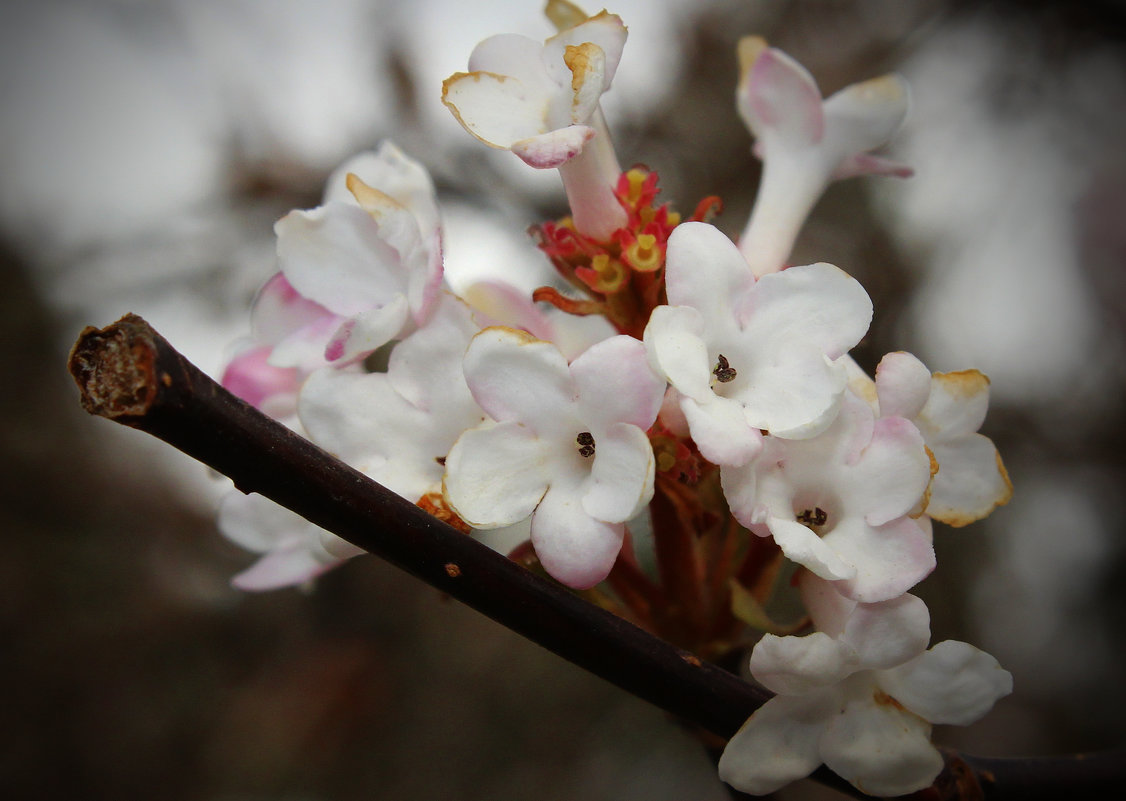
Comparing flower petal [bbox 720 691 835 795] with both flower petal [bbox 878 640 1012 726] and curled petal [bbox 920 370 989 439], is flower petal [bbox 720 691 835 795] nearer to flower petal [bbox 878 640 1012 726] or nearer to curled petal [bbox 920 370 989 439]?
flower petal [bbox 878 640 1012 726]

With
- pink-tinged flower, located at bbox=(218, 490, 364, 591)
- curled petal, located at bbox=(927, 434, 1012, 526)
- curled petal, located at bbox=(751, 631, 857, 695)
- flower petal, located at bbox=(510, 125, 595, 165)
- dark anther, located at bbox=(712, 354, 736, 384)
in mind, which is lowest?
pink-tinged flower, located at bbox=(218, 490, 364, 591)

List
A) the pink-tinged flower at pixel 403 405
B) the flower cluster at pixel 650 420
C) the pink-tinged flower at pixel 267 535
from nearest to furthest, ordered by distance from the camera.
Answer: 1. the flower cluster at pixel 650 420
2. the pink-tinged flower at pixel 403 405
3. the pink-tinged flower at pixel 267 535

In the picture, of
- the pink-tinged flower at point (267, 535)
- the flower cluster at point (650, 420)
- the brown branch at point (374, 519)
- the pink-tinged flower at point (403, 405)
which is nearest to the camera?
the brown branch at point (374, 519)

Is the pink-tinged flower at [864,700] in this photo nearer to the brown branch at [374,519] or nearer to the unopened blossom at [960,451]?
the brown branch at [374,519]

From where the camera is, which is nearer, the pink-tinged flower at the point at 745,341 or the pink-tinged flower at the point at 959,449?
the pink-tinged flower at the point at 745,341

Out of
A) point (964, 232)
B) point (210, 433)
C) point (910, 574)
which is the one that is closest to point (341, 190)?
point (210, 433)

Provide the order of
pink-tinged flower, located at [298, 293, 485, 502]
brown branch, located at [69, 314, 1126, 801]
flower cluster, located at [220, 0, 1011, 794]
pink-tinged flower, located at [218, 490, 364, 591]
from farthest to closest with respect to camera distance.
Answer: pink-tinged flower, located at [218, 490, 364, 591] → pink-tinged flower, located at [298, 293, 485, 502] → flower cluster, located at [220, 0, 1011, 794] → brown branch, located at [69, 314, 1126, 801]

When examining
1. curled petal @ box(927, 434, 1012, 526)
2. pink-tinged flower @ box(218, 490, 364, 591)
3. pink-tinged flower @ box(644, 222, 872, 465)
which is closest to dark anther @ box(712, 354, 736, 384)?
pink-tinged flower @ box(644, 222, 872, 465)

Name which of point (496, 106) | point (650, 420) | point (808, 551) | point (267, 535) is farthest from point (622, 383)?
point (267, 535)

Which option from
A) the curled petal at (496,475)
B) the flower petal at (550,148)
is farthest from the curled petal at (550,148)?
the curled petal at (496,475)
